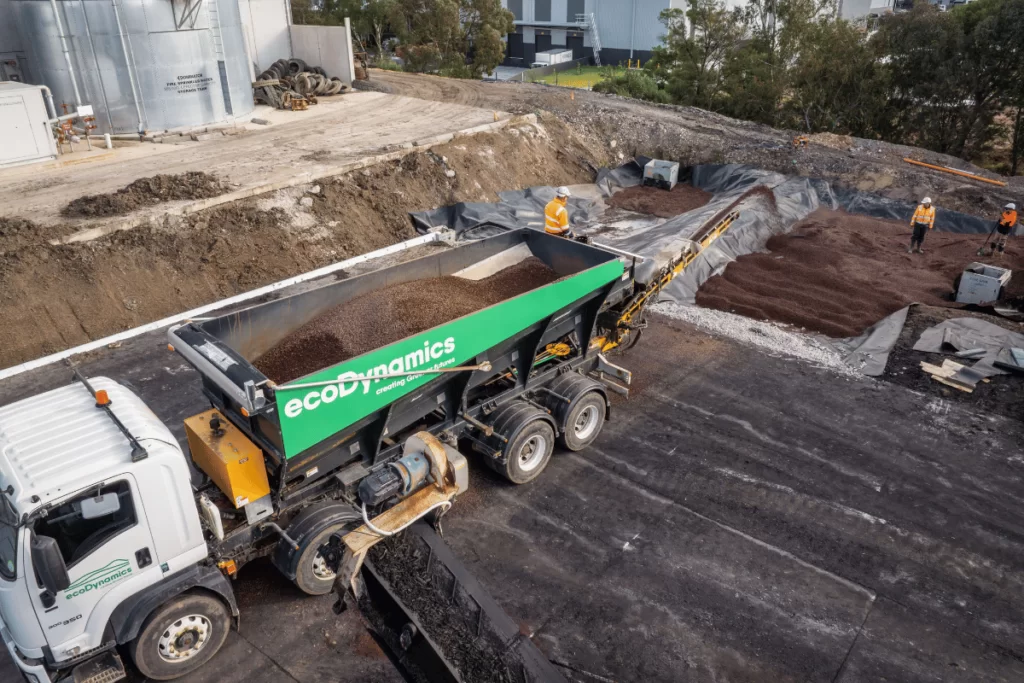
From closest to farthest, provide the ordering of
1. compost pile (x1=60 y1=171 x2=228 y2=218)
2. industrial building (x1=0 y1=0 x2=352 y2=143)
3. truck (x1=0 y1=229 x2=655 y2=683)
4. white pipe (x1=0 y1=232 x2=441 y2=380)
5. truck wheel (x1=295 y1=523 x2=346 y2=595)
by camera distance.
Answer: truck (x1=0 y1=229 x2=655 y2=683)
truck wheel (x1=295 y1=523 x2=346 y2=595)
white pipe (x1=0 y1=232 x2=441 y2=380)
compost pile (x1=60 y1=171 x2=228 y2=218)
industrial building (x1=0 y1=0 x2=352 y2=143)

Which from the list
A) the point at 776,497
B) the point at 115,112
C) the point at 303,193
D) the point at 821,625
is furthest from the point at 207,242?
the point at 821,625

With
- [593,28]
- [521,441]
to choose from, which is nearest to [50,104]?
[521,441]

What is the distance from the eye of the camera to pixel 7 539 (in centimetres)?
522

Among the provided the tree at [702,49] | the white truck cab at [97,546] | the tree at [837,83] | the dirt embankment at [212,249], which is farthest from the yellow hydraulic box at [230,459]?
the tree at [702,49]

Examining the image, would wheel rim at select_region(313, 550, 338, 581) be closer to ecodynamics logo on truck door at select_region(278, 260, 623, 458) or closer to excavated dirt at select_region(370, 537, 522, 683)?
excavated dirt at select_region(370, 537, 522, 683)

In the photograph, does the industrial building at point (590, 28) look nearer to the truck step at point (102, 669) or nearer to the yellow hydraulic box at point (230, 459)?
the yellow hydraulic box at point (230, 459)

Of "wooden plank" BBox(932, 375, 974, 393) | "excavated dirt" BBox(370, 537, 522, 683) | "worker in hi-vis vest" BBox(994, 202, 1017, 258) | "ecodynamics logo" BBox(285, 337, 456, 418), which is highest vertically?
"ecodynamics logo" BBox(285, 337, 456, 418)

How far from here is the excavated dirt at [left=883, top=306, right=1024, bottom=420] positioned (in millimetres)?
10344

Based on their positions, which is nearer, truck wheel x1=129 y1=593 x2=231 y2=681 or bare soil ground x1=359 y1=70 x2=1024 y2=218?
truck wheel x1=129 y1=593 x2=231 y2=681

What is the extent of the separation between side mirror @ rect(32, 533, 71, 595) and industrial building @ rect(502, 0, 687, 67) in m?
51.4

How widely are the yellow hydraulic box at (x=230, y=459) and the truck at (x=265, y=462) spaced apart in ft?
0.06

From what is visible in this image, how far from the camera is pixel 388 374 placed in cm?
695

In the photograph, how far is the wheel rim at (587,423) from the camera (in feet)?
30.2

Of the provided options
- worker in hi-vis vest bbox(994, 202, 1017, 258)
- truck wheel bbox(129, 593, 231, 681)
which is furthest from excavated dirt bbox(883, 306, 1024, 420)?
truck wheel bbox(129, 593, 231, 681)
